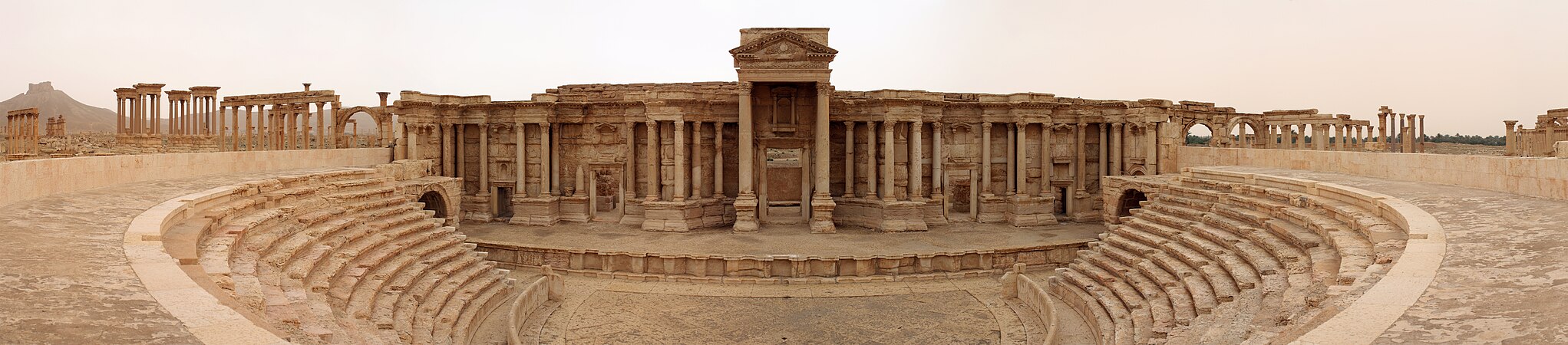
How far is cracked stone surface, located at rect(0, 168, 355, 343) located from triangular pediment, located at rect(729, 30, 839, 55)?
590 inches

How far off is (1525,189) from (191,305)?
1723 cm

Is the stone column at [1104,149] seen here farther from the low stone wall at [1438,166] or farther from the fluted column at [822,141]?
the fluted column at [822,141]

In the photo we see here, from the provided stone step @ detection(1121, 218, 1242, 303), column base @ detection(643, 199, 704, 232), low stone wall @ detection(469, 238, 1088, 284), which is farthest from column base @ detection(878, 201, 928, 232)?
stone step @ detection(1121, 218, 1242, 303)

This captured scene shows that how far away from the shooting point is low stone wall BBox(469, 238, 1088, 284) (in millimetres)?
20062

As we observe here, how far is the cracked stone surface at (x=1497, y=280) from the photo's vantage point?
6.37 m

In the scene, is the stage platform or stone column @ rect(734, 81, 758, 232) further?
stone column @ rect(734, 81, 758, 232)

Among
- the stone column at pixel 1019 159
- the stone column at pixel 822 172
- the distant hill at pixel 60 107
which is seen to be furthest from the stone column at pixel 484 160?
the distant hill at pixel 60 107

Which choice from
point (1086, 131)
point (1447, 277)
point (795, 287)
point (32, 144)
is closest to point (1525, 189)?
point (1447, 277)

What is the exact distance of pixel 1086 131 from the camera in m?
29.9

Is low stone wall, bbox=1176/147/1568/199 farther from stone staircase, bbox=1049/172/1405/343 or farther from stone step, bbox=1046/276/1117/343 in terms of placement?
stone step, bbox=1046/276/1117/343

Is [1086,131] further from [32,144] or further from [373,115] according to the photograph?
[32,144]

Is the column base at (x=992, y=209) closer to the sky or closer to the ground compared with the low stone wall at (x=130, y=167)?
closer to the ground

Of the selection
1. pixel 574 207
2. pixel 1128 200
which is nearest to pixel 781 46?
pixel 574 207

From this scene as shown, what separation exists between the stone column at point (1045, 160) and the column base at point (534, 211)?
15671 mm
